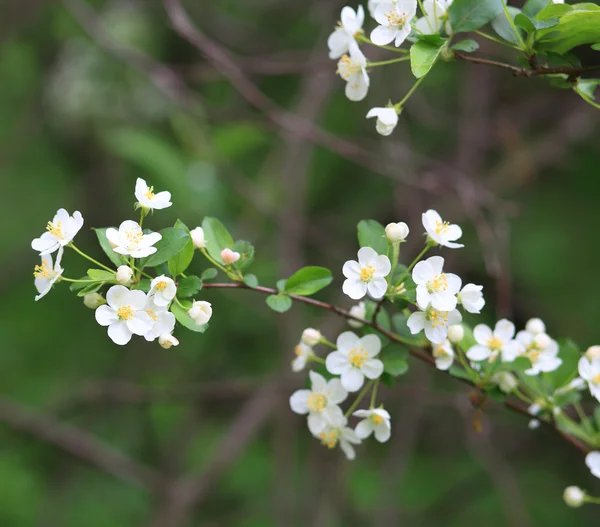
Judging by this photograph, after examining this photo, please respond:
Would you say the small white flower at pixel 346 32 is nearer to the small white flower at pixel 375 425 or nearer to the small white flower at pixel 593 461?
the small white flower at pixel 375 425

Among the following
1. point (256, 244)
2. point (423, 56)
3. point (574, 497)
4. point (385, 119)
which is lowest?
point (256, 244)

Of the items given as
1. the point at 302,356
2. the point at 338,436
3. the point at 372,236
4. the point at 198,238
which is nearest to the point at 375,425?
the point at 338,436

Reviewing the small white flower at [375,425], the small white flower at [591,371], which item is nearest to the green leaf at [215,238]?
the small white flower at [375,425]

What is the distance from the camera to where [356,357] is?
1.15 meters

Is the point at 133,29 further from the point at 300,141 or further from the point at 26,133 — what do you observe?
the point at 300,141

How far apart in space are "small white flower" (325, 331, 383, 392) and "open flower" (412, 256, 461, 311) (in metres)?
0.14

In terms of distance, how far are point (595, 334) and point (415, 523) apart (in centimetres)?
116

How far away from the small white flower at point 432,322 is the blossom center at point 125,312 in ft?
1.30

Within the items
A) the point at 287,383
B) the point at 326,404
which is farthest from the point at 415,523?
the point at 326,404

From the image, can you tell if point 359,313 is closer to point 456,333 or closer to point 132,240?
point 456,333

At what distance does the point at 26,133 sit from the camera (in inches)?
158

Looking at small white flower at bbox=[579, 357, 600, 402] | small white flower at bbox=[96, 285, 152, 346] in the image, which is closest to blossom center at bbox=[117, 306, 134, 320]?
small white flower at bbox=[96, 285, 152, 346]

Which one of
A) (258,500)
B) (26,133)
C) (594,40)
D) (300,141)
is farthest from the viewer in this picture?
(26,133)

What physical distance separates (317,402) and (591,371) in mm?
476
